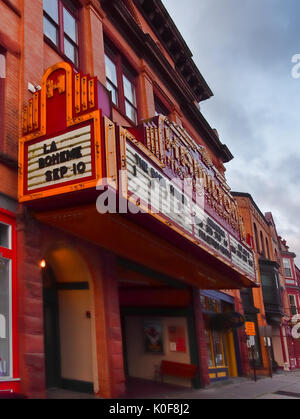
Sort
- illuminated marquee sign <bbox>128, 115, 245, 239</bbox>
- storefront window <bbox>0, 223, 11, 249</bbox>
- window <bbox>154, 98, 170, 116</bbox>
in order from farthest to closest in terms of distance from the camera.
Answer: window <bbox>154, 98, 170, 116</bbox> < illuminated marquee sign <bbox>128, 115, 245, 239</bbox> < storefront window <bbox>0, 223, 11, 249</bbox>

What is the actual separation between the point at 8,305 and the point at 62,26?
9103mm

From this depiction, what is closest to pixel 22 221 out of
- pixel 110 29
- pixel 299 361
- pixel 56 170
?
pixel 56 170

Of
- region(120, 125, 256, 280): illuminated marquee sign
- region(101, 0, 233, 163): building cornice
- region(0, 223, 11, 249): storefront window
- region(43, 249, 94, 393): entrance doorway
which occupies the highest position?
region(101, 0, 233, 163): building cornice

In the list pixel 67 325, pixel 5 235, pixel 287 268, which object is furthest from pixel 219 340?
pixel 287 268

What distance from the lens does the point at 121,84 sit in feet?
54.0

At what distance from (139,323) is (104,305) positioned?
23.6 feet

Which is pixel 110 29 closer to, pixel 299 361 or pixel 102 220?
pixel 102 220

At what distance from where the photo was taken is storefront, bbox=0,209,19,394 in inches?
325

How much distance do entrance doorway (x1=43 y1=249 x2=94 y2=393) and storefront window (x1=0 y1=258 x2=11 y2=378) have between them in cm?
263

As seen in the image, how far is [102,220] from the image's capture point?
31.8 ft

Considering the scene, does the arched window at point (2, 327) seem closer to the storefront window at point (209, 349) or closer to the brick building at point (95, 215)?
the brick building at point (95, 215)

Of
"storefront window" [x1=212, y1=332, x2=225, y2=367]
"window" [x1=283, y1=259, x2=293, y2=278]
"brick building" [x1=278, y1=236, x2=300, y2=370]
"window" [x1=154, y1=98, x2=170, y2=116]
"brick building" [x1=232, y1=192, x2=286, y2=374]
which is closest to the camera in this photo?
"window" [x1=154, y1=98, x2=170, y2=116]

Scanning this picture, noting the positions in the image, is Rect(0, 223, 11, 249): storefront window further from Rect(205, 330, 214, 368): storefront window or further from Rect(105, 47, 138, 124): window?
Rect(205, 330, 214, 368): storefront window

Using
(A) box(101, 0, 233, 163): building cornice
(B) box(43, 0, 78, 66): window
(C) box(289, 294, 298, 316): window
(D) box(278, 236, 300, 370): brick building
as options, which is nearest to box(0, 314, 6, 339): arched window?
(B) box(43, 0, 78, 66): window
